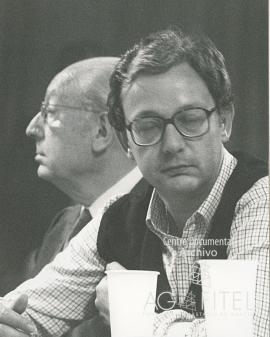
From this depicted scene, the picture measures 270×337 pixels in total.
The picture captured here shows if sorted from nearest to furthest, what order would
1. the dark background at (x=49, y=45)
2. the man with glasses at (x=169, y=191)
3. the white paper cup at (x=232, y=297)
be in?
1. the white paper cup at (x=232, y=297)
2. the man with glasses at (x=169, y=191)
3. the dark background at (x=49, y=45)

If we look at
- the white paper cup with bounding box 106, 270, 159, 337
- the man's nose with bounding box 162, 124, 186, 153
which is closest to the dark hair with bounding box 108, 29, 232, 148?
the man's nose with bounding box 162, 124, 186, 153

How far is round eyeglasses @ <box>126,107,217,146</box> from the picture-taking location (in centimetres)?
140

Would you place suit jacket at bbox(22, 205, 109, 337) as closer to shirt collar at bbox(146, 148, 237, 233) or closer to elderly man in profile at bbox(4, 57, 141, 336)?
elderly man in profile at bbox(4, 57, 141, 336)

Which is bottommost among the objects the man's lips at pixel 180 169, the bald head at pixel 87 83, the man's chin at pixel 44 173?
the man's chin at pixel 44 173

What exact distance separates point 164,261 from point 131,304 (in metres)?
0.14

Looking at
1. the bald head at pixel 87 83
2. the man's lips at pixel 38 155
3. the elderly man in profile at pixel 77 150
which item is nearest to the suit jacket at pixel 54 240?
the elderly man in profile at pixel 77 150

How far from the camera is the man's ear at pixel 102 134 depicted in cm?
152

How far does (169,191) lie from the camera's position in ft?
4.73

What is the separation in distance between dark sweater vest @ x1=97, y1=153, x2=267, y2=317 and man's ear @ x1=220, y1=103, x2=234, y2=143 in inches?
1.9

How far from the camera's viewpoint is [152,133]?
55.7 inches

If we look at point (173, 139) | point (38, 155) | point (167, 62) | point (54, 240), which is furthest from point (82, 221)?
point (167, 62)

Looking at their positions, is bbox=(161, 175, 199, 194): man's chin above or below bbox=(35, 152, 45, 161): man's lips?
below

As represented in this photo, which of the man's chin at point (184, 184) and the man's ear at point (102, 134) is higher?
the man's ear at point (102, 134)

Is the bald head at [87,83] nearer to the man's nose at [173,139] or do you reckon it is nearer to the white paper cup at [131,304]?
the man's nose at [173,139]
